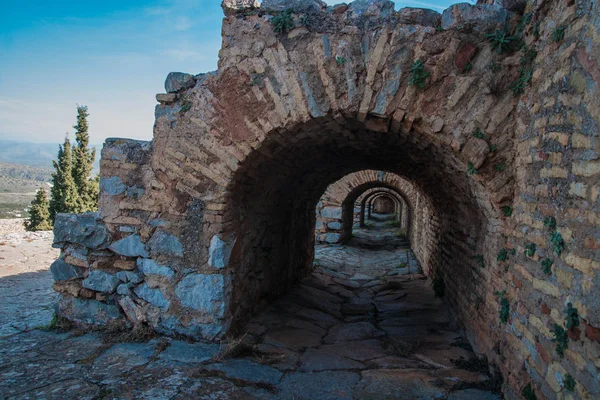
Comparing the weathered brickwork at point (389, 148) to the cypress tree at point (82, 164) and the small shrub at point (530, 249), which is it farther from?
the cypress tree at point (82, 164)

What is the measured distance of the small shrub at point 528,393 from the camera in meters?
2.30

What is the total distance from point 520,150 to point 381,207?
29369mm

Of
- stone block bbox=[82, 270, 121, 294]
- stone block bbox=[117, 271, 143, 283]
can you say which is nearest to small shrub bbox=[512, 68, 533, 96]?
stone block bbox=[117, 271, 143, 283]

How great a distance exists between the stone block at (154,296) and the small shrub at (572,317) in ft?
9.46

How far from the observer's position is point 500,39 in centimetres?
Answer: 276

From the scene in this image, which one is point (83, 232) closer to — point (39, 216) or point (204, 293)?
point (204, 293)

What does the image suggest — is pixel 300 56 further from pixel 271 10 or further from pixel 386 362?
pixel 386 362

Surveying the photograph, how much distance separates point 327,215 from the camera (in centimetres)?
1098

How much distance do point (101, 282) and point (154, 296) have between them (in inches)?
21.4

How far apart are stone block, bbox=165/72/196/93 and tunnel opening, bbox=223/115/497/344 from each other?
0.87 metres

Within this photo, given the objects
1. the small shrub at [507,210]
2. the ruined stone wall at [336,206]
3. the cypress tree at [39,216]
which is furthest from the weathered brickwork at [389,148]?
the cypress tree at [39,216]

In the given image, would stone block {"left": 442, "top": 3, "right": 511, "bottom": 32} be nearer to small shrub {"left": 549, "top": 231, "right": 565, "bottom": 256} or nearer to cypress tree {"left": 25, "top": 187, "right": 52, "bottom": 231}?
small shrub {"left": 549, "top": 231, "right": 565, "bottom": 256}

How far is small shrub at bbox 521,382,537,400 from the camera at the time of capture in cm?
230

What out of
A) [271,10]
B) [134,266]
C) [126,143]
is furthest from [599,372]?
[126,143]
